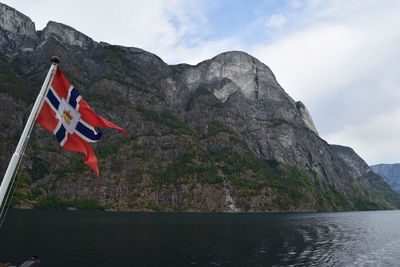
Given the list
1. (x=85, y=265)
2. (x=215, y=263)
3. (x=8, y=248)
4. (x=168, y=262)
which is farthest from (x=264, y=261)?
(x=8, y=248)

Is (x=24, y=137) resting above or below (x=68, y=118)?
below

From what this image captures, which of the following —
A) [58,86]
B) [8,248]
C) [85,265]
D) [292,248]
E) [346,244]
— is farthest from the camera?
[346,244]

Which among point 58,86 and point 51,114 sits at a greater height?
point 58,86

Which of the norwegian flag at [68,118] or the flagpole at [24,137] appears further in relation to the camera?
the norwegian flag at [68,118]

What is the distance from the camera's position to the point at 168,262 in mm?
55406

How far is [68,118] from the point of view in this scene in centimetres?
1912

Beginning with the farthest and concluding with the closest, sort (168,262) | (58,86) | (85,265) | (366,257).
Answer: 1. (366,257)
2. (168,262)
3. (85,265)
4. (58,86)

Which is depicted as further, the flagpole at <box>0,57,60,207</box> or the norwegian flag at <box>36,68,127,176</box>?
the norwegian flag at <box>36,68,127,176</box>

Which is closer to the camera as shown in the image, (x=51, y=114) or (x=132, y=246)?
(x=51, y=114)

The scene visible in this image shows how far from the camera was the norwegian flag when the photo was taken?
18766mm

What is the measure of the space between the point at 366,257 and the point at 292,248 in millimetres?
15147

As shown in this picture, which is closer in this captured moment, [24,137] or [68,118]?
[24,137]

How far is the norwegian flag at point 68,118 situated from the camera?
739 inches

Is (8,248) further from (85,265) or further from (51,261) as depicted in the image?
(85,265)
